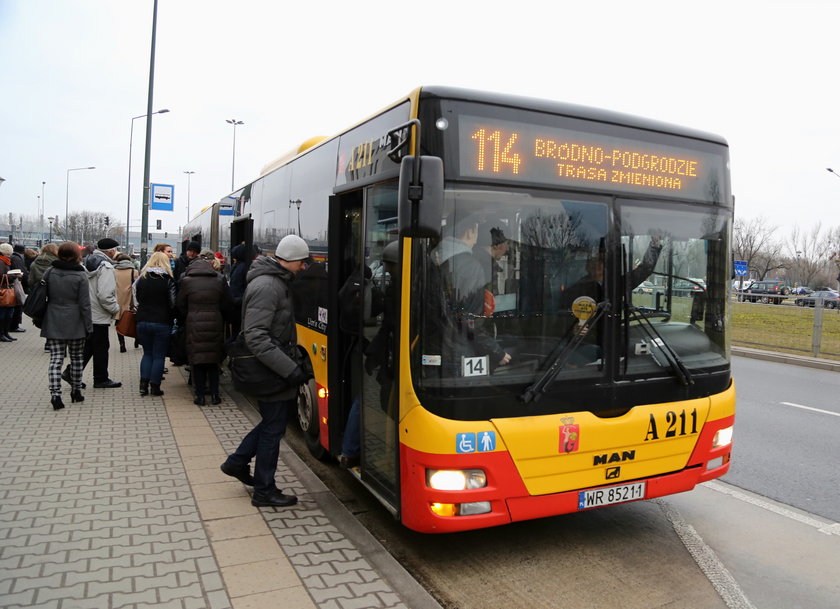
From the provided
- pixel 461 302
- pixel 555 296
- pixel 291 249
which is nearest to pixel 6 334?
pixel 291 249

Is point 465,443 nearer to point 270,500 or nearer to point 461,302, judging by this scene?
point 461,302

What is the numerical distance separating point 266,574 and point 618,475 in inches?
86.3

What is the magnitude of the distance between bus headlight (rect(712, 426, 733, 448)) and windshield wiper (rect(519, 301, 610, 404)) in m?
1.33

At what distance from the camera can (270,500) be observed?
16.2 feet

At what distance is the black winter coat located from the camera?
8141mm

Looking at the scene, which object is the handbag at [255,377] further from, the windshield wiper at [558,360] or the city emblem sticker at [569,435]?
the city emblem sticker at [569,435]

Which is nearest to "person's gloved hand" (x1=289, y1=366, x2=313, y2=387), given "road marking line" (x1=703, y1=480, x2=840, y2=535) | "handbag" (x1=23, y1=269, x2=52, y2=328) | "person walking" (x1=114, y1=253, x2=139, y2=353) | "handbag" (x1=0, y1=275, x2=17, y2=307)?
"road marking line" (x1=703, y1=480, x2=840, y2=535)

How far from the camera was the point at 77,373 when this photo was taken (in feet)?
26.8

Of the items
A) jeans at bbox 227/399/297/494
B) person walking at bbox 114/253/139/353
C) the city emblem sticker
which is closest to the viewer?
the city emblem sticker

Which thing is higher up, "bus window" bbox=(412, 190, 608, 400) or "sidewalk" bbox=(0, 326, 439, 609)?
"bus window" bbox=(412, 190, 608, 400)

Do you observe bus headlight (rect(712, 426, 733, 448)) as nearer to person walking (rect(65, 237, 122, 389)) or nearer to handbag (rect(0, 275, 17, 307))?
person walking (rect(65, 237, 122, 389))

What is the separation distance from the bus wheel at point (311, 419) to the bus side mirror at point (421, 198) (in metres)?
2.97

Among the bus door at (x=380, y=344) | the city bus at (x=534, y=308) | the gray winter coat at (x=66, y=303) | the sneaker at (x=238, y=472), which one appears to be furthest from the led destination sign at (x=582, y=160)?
the gray winter coat at (x=66, y=303)

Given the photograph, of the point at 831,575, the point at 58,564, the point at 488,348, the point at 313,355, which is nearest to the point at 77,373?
the point at 313,355
